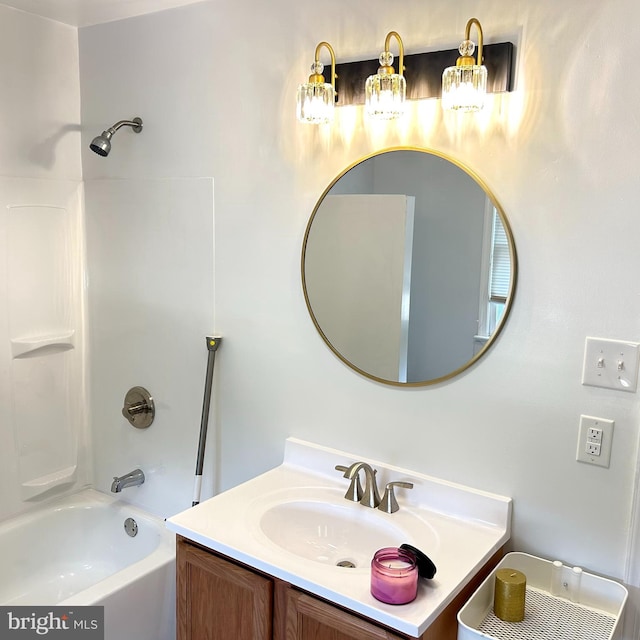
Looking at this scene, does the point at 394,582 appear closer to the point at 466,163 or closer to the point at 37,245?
the point at 466,163

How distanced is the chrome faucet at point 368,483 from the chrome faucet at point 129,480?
1.05m

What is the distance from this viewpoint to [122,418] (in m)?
2.61

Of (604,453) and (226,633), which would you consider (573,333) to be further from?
(226,633)

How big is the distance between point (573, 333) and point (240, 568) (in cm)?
99

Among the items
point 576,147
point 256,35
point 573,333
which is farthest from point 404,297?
point 256,35

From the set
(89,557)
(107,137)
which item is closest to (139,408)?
(89,557)

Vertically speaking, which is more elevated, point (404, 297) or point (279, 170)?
point (279, 170)

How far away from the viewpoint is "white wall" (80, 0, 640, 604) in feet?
5.07

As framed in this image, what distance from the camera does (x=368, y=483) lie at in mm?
1855

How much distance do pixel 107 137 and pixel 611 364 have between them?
1.70 m

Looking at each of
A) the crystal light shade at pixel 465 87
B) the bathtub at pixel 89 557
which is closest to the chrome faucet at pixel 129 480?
the bathtub at pixel 89 557

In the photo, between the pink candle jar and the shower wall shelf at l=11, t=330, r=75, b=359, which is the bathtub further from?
the pink candle jar

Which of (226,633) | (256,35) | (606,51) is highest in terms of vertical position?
(256,35)

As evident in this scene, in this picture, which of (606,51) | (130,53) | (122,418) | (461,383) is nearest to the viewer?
(606,51)
